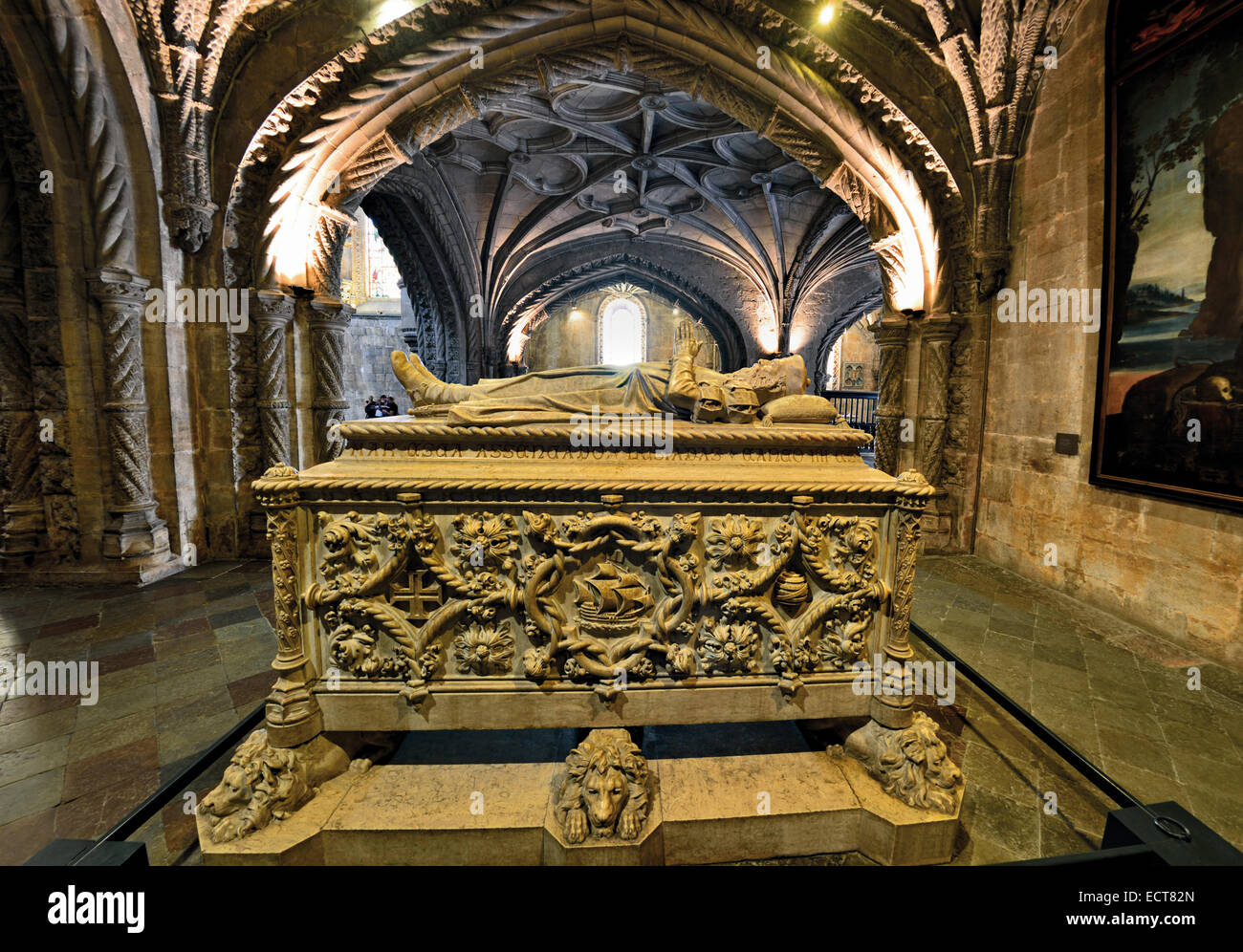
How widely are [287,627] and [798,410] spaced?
2.27 m

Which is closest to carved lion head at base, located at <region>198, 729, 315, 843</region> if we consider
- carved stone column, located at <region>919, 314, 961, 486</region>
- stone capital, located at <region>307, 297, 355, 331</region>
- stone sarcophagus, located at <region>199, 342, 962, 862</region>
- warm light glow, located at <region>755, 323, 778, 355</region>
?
stone sarcophagus, located at <region>199, 342, 962, 862</region>

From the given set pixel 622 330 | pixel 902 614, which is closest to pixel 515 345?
pixel 622 330

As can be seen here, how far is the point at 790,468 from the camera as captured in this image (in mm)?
2084

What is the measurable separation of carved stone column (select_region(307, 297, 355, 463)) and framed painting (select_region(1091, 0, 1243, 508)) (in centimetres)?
675

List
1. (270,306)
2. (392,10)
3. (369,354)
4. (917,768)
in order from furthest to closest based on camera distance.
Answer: (369,354)
(270,306)
(392,10)
(917,768)

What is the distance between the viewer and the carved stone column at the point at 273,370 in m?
4.80

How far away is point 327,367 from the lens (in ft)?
17.6

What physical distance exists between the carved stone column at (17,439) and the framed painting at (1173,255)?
8402 millimetres

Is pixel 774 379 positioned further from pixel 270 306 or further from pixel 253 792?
pixel 270 306

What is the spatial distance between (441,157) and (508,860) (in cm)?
1057

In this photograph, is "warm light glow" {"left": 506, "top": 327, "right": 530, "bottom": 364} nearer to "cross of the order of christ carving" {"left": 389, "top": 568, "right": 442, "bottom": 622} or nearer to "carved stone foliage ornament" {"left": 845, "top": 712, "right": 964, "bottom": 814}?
"cross of the order of christ carving" {"left": 389, "top": 568, "right": 442, "bottom": 622}

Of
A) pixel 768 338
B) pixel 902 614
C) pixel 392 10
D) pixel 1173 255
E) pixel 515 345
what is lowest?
pixel 902 614

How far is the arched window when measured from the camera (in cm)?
2112

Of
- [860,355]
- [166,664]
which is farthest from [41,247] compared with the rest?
[860,355]
